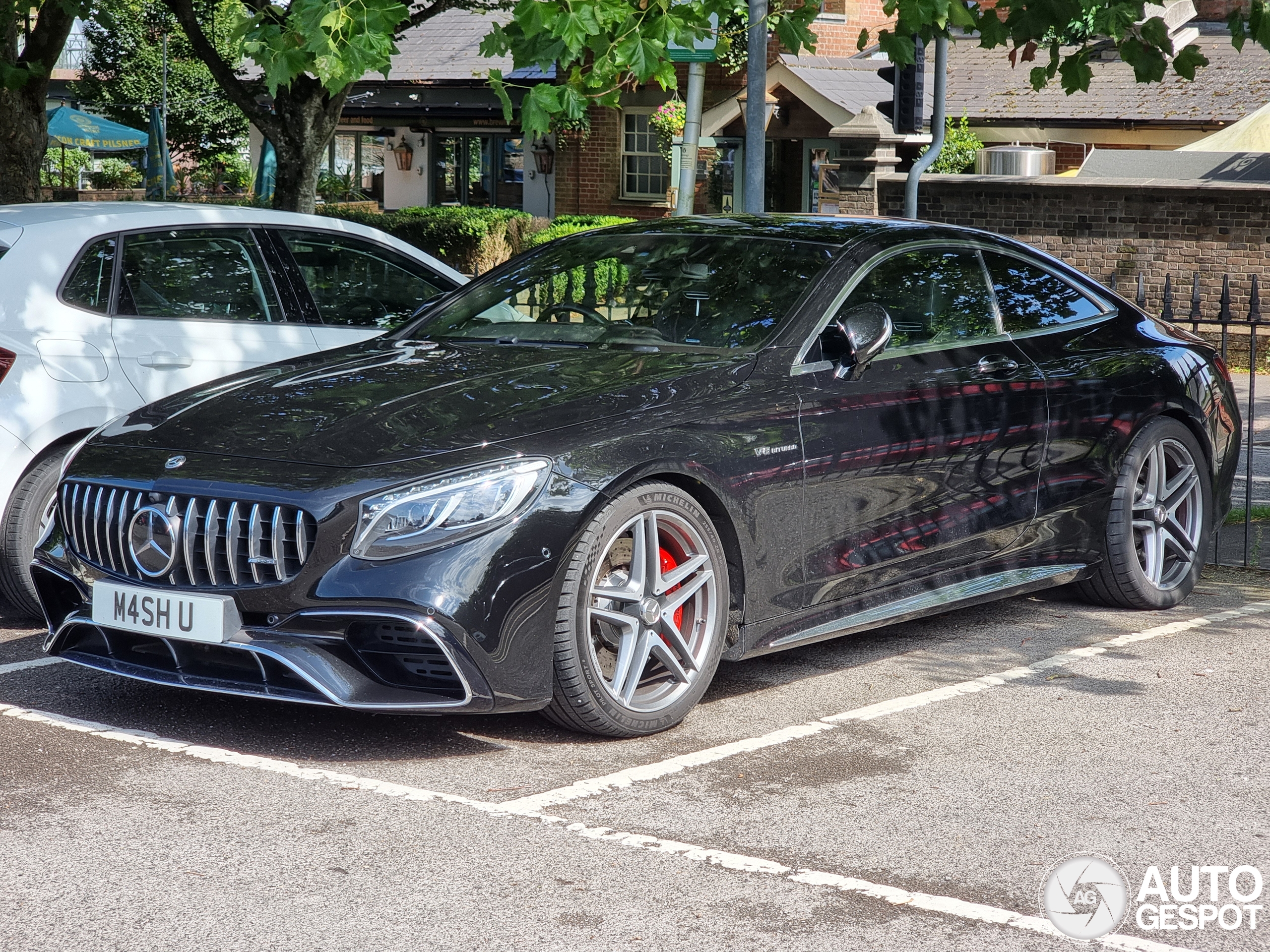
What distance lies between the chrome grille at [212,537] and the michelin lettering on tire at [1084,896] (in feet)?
6.92

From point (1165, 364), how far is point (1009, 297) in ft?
2.73

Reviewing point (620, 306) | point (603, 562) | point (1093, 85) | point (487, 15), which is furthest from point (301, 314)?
point (487, 15)

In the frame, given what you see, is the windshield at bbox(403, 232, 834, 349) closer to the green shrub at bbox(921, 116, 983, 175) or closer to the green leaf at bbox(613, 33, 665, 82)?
the green leaf at bbox(613, 33, 665, 82)

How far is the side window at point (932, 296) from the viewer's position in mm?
5809

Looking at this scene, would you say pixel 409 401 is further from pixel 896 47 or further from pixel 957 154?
pixel 957 154

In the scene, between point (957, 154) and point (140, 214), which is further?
point (957, 154)

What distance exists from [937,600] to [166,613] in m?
2.67

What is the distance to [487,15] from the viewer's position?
102ft

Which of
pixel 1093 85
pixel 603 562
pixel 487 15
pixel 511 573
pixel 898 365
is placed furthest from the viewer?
pixel 487 15

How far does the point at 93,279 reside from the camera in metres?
6.46

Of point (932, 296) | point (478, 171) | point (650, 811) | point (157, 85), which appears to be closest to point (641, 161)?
point (478, 171)

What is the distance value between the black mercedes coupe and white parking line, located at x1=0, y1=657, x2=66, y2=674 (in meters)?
0.71

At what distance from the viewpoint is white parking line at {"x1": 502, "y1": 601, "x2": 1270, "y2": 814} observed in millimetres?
4434

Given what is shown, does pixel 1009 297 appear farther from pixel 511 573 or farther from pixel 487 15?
pixel 487 15
